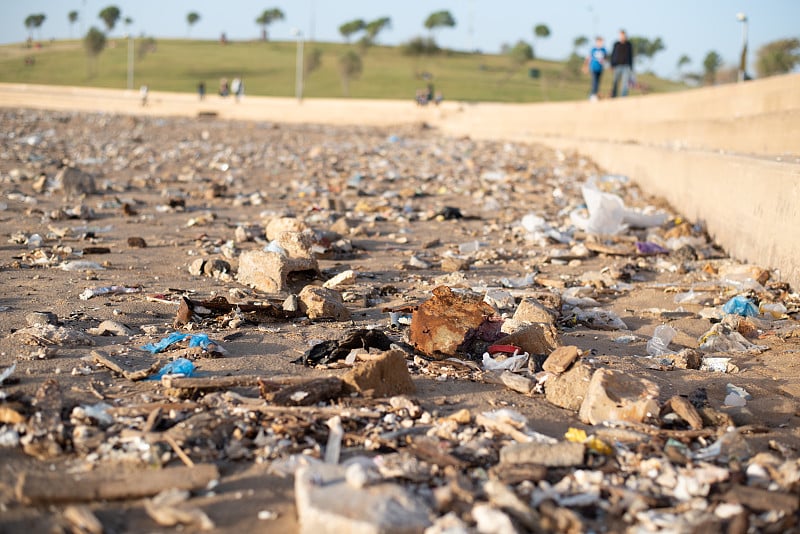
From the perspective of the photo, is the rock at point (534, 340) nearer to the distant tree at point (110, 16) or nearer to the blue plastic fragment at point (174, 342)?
the blue plastic fragment at point (174, 342)

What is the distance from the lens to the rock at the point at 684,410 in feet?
7.90

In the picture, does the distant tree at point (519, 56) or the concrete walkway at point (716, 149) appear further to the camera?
the distant tree at point (519, 56)

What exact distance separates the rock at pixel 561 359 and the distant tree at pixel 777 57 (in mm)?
23245

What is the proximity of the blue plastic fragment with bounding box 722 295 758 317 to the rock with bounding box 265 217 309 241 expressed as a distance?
104 inches

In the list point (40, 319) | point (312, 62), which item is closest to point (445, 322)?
point (40, 319)

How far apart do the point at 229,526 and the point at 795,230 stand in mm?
3589

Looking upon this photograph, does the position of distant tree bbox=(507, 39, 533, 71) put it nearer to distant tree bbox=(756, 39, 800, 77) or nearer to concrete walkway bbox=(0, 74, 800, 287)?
distant tree bbox=(756, 39, 800, 77)

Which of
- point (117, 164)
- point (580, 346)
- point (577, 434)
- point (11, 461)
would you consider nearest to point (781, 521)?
point (577, 434)

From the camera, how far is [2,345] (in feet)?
9.34

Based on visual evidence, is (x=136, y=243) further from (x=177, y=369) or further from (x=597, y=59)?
(x=597, y=59)

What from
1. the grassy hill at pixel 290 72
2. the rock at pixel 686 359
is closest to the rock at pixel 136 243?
the rock at pixel 686 359

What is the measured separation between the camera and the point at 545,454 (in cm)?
209

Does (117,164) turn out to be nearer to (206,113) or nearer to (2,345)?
(2,345)

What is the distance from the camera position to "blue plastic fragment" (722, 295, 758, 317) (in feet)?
12.6
